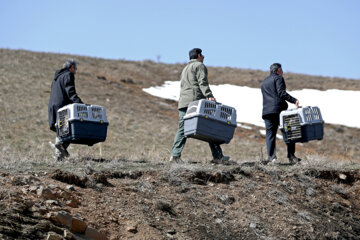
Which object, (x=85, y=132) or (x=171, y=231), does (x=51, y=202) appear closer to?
(x=171, y=231)

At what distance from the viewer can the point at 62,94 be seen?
10219 mm

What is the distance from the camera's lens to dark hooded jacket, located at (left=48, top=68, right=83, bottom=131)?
10125mm

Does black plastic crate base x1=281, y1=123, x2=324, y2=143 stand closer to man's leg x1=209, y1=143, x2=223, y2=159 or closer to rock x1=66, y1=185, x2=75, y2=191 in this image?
man's leg x1=209, y1=143, x2=223, y2=159

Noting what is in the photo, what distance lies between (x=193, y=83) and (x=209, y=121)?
1078 mm

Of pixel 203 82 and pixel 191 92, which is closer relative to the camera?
pixel 203 82

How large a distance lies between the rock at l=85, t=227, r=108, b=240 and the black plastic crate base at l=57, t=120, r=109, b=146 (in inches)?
124

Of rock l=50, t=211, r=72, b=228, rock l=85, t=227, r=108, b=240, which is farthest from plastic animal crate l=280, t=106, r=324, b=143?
rock l=50, t=211, r=72, b=228

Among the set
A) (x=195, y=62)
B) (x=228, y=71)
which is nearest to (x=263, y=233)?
(x=195, y=62)

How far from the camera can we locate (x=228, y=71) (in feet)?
139

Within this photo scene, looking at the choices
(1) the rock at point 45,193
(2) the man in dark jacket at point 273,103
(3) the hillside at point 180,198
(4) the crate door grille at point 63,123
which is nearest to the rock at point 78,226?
(3) the hillside at point 180,198

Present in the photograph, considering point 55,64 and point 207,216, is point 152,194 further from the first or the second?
point 55,64

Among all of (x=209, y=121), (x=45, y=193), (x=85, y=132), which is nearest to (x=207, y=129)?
(x=209, y=121)

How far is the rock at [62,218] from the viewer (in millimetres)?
6488

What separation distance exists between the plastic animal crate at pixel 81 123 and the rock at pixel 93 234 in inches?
124
